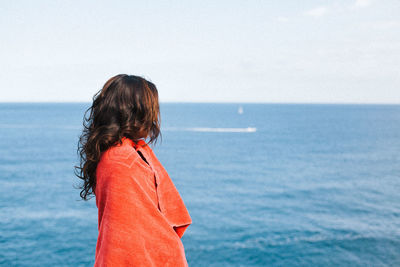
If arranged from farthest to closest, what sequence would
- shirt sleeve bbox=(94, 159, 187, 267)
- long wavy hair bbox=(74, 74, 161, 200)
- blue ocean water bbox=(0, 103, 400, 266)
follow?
blue ocean water bbox=(0, 103, 400, 266), long wavy hair bbox=(74, 74, 161, 200), shirt sleeve bbox=(94, 159, 187, 267)

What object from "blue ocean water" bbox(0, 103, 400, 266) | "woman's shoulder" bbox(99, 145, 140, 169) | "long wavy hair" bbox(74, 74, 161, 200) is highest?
"long wavy hair" bbox(74, 74, 161, 200)

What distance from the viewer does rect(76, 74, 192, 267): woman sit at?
64.6 inches

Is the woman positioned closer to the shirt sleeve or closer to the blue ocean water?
the shirt sleeve

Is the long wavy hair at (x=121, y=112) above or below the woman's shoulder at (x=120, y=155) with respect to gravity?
above

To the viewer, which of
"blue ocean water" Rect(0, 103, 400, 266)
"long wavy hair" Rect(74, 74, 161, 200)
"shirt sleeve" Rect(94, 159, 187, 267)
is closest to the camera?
"shirt sleeve" Rect(94, 159, 187, 267)

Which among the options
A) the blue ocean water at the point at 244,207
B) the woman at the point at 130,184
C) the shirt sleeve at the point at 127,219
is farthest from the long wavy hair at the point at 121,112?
the blue ocean water at the point at 244,207

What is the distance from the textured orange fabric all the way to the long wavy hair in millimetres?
60

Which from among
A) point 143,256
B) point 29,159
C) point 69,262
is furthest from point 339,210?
point 29,159

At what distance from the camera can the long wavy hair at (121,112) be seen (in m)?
1.74

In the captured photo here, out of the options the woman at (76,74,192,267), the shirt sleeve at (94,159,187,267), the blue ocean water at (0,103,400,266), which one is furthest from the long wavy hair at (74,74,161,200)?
the blue ocean water at (0,103,400,266)

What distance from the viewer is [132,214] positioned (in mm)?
1641

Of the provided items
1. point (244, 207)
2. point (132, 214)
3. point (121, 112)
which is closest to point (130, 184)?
point (132, 214)

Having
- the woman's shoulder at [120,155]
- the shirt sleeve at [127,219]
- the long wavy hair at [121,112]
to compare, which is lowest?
the shirt sleeve at [127,219]

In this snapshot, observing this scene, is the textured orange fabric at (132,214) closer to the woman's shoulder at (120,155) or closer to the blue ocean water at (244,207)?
the woman's shoulder at (120,155)
